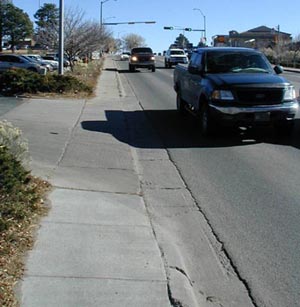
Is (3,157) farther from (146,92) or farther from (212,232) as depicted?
(146,92)

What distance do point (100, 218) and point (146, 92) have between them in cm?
1954

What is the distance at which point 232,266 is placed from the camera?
5.19 meters

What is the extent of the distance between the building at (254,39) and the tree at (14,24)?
35159mm

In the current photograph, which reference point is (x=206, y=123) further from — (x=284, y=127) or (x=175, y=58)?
(x=175, y=58)

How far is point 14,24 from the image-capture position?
322 feet

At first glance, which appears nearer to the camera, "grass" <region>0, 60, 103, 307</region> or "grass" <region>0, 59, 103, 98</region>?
"grass" <region>0, 60, 103, 307</region>

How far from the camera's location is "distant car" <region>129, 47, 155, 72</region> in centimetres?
4650

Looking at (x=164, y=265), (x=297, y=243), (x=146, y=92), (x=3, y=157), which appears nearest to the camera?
(x=164, y=265)

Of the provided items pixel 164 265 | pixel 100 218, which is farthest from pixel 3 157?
pixel 164 265

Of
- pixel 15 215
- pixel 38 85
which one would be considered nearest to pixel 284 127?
pixel 15 215

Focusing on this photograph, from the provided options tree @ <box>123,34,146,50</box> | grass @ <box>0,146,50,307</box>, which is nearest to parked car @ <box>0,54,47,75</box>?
grass @ <box>0,146,50,307</box>

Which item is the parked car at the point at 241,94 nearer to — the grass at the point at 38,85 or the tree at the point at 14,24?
the grass at the point at 38,85

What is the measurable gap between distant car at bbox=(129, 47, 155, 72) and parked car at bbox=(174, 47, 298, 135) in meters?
34.1

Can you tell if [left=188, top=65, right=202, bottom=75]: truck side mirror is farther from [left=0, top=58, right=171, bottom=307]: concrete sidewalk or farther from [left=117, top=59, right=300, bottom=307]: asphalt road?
[left=0, top=58, right=171, bottom=307]: concrete sidewalk
